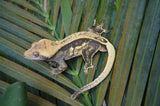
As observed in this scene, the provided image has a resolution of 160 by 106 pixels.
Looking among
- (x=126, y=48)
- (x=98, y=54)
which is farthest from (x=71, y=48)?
(x=126, y=48)

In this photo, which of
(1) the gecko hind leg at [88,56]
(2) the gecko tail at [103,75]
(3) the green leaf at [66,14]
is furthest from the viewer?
(3) the green leaf at [66,14]

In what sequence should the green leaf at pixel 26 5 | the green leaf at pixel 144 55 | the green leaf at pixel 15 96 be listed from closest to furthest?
the green leaf at pixel 15 96, the green leaf at pixel 144 55, the green leaf at pixel 26 5

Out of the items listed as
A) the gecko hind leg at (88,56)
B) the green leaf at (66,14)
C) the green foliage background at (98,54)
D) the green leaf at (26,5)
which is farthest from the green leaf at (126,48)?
the green leaf at (26,5)

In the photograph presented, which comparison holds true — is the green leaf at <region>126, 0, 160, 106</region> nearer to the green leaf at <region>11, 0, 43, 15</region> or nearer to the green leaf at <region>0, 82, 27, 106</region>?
the green leaf at <region>0, 82, 27, 106</region>

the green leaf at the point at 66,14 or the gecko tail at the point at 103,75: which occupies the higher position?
the green leaf at the point at 66,14

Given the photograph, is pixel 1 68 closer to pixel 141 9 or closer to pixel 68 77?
pixel 68 77

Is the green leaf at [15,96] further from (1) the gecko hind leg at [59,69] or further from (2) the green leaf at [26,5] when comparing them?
(2) the green leaf at [26,5]

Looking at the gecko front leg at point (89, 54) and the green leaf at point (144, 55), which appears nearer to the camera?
the green leaf at point (144, 55)
